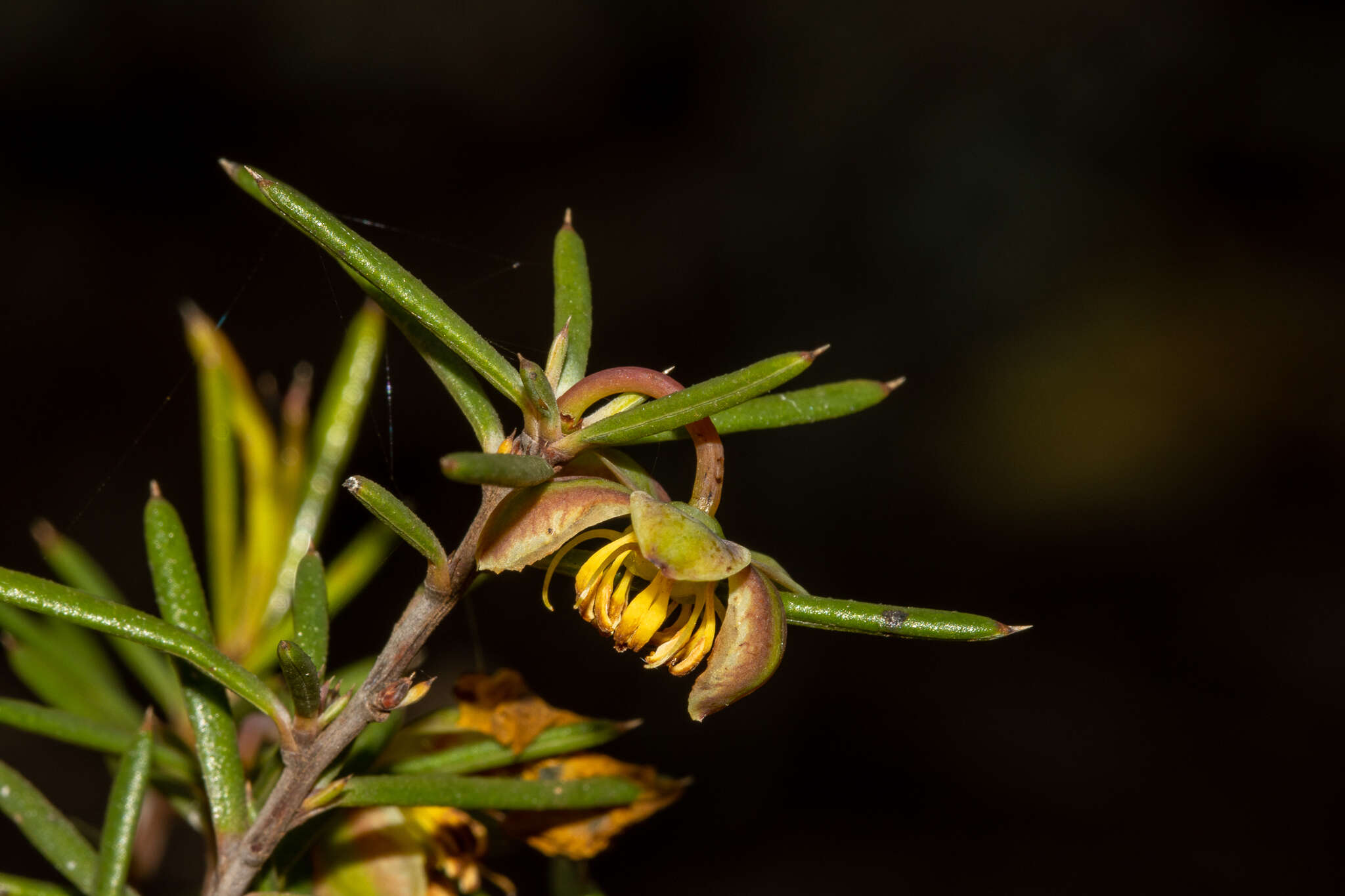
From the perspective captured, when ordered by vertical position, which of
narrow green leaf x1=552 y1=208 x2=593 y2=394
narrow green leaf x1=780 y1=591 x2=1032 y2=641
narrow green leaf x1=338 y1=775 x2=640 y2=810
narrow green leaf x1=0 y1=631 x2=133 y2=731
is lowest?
narrow green leaf x1=338 y1=775 x2=640 y2=810

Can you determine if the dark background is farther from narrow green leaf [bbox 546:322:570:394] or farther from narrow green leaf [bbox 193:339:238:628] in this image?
narrow green leaf [bbox 546:322:570:394]

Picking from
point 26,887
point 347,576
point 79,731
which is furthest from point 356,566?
point 26,887

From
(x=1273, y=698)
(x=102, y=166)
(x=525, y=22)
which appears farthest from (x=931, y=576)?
(x=102, y=166)

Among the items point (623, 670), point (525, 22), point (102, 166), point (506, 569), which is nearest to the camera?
point (506, 569)

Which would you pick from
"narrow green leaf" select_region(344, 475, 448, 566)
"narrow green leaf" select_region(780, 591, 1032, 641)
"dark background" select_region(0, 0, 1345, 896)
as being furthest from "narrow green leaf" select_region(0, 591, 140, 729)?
"dark background" select_region(0, 0, 1345, 896)

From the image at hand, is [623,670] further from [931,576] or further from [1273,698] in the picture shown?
[1273,698]
